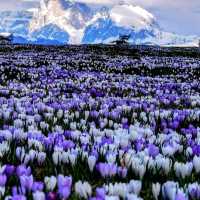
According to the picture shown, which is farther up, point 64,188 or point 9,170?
point 64,188

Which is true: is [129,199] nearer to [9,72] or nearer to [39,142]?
[39,142]

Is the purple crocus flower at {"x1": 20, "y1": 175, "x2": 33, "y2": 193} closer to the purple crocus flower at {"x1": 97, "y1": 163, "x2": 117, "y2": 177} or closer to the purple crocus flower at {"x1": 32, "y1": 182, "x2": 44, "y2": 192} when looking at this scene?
the purple crocus flower at {"x1": 32, "y1": 182, "x2": 44, "y2": 192}

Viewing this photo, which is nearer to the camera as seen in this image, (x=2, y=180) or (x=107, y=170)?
(x=2, y=180)

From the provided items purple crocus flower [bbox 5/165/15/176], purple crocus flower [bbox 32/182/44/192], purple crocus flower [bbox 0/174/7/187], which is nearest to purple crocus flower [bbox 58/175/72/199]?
purple crocus flower [bbox 32/182/44/192]

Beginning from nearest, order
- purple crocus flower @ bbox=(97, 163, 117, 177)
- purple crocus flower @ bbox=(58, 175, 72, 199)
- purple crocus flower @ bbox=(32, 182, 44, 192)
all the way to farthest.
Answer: purple crocus flower @ bbox=(58, 175, 72, 199), purple crocus flower @ bbox=(32, 182, 44, 192), purple crocus flower @ bbox=(97, 163, 117, 177)

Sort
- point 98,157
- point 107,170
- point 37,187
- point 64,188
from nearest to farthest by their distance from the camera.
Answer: point 64,188 → point 37,187 → point 107,170 → point 98,157

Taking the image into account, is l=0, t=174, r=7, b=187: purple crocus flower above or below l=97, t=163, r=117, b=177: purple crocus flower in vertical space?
above

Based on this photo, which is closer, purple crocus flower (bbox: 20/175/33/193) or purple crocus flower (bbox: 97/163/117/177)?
purple crocus flower (bbox: 20/175/33/193)

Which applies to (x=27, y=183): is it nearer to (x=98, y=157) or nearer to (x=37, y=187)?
(x=37, y=187)

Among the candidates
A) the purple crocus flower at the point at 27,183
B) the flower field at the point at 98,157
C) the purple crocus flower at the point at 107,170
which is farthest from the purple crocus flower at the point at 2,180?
the purple crocus flower at the point at 107,170

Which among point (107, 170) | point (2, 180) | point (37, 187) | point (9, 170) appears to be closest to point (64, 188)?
point (37, 187)

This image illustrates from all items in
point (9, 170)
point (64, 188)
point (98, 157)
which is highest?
point (64, 188)

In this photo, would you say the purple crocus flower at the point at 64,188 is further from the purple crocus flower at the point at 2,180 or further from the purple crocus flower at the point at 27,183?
the purple crocus flower at the point at 2,180

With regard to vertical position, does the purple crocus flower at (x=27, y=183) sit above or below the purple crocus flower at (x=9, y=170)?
above
